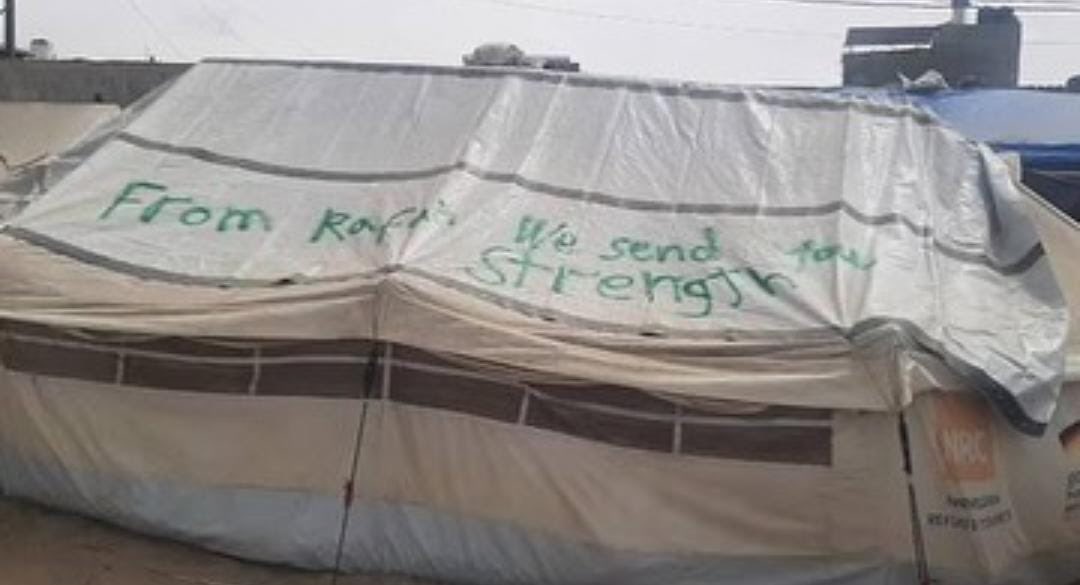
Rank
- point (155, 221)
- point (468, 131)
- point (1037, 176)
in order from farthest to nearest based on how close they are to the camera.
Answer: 1. point (1037, 176)
2. point (468, 131)
3. point (155, 221)

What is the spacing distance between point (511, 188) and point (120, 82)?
1575cm

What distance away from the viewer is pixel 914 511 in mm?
5891

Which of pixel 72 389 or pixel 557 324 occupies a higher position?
pixel 557 324

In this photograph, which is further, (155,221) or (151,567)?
(155,221)

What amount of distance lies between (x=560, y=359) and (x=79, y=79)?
17014mm

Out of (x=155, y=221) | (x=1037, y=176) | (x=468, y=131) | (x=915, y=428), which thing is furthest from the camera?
(x=1037, y=176)

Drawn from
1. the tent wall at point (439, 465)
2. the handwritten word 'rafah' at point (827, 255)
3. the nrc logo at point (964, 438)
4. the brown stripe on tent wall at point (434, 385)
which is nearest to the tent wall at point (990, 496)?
the nrc logo at point (964, 438)

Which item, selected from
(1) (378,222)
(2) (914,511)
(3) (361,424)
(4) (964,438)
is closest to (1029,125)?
(4) (964,438)

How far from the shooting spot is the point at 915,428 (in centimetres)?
588

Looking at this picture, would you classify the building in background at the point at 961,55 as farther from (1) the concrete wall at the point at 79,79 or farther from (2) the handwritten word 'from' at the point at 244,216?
(2) the handwritten word 'from' at the point at 244,216

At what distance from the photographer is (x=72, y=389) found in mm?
6645

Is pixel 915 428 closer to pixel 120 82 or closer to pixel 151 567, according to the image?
pixel 151 567

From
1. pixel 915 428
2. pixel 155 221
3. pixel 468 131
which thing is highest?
pixel 468 131

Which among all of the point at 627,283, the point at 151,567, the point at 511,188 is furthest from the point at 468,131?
the point at 151,567
